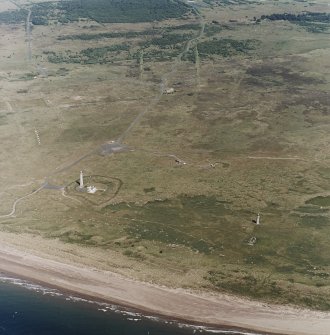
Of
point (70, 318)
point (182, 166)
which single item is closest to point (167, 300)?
point (70, 318)

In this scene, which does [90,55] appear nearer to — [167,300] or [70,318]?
[167,300]

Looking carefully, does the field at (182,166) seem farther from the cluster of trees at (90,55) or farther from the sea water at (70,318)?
the sea water at (70,318)

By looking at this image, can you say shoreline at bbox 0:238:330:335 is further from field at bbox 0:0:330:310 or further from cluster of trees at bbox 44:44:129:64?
cluster of trees at bbox 44:44:129:64

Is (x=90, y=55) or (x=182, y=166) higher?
(x=90, y=55)

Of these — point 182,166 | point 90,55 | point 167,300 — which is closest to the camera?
point 167,300

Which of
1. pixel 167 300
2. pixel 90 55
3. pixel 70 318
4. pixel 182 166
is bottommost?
pixel 70 318

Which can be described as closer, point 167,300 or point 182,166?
point 167,300

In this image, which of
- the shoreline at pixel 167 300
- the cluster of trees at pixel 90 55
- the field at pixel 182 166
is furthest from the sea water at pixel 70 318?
the cluster of trees at pixel 90 55
